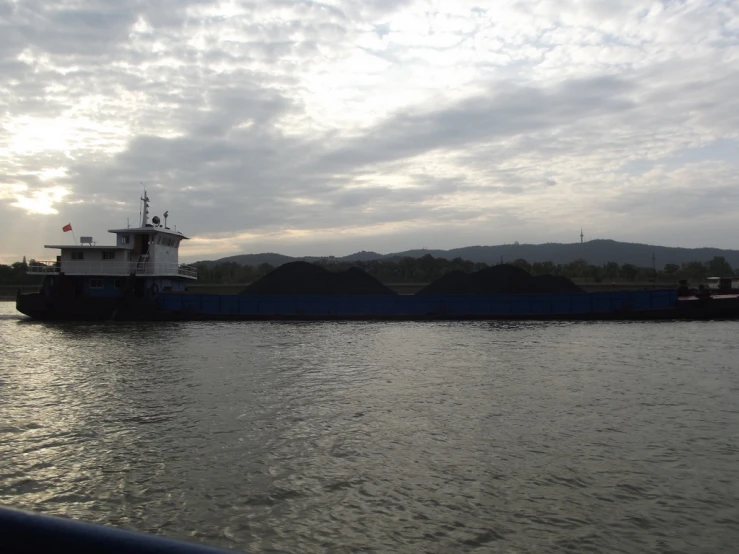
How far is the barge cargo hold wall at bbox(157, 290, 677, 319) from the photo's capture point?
125ft

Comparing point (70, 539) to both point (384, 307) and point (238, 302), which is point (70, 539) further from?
point (238, 302)

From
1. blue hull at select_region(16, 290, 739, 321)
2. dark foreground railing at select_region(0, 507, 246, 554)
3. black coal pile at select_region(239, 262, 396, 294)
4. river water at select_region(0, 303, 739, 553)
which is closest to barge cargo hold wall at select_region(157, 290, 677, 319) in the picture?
blue hull at select_region(16, 290, 739, 321)

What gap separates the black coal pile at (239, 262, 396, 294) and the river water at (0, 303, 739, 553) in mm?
23398

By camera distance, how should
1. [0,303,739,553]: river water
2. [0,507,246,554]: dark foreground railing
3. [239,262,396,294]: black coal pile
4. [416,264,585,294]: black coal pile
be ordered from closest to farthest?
[0,507,246,554]: dark foreground railing, [0,303,739,553]: river water, [416,264,585,294]: black coal pile, [239,262,396,294]: black coal pile

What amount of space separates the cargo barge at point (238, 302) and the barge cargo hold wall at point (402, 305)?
68 millimetres

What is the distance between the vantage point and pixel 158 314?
38.1 meters

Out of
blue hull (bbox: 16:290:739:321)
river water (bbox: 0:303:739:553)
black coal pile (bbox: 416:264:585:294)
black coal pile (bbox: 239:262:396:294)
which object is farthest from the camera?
black coal pile (bbox: 239:262:396:294)

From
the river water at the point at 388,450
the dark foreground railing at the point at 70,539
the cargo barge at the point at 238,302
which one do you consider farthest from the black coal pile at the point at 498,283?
the dark foreground railing at the point at 70,539

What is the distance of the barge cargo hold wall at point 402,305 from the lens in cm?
3822

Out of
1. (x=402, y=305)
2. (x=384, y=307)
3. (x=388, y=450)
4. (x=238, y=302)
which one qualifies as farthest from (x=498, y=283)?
(x=388, y=450)

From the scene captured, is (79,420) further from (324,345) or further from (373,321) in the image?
(373,321)

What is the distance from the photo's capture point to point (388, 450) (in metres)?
9.75

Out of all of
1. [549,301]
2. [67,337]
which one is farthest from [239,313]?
[549,301]

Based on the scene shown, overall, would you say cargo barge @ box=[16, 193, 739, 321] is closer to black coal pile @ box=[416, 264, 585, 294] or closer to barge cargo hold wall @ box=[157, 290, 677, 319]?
barge cargo hold wall @ box=[157, 290, 677, 319]
